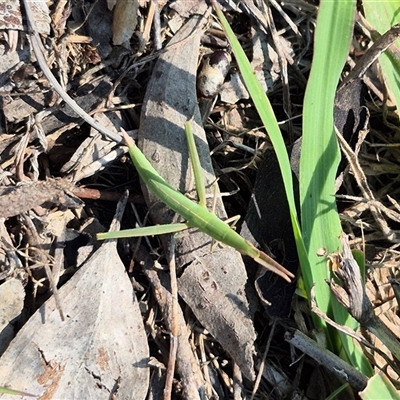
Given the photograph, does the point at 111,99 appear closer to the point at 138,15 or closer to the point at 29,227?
the point at 138,15

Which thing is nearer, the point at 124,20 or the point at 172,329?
the point at 172,329

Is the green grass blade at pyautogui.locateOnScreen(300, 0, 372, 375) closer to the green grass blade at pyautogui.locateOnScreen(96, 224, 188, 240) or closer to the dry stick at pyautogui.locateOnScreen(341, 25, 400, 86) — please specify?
the dry stick at pyautogui.locateOnScreen(341, 25, 400, 86)

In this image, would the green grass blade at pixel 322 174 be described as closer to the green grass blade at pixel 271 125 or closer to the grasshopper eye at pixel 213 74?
the green grass blade at pixel 271 125

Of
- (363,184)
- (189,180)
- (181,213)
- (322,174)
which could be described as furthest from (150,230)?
(363,184)

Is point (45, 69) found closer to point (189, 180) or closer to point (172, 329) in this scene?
point (189, 180)

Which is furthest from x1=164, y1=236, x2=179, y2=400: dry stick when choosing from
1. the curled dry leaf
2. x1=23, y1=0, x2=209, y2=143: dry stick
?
x1=23, y1=0, x2=209, y2=143: dry stick

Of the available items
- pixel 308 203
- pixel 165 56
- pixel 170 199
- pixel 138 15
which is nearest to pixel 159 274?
pixel 170 199
